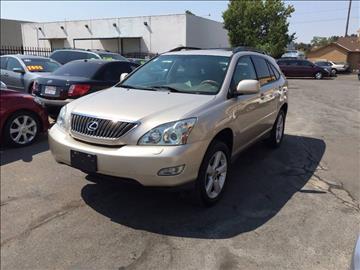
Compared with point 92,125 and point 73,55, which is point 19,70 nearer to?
point 73,55

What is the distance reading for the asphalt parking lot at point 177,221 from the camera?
329cm

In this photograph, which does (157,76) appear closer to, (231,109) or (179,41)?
(231,109)

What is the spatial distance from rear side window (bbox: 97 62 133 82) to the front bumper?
4.63 m

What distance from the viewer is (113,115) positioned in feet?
12.5

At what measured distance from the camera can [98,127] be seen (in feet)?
12.5

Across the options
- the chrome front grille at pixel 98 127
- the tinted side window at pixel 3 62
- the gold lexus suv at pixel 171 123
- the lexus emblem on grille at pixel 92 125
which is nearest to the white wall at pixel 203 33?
the tinted side window at pixel 3 62

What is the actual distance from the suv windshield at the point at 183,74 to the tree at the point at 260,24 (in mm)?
33684

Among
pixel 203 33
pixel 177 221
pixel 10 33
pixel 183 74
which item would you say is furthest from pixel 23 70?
pixel 10 33

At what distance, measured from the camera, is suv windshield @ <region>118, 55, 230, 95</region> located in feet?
15.3

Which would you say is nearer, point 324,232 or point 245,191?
point 324,232

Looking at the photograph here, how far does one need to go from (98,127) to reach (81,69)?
15.7 ft

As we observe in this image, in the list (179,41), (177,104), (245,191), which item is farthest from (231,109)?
(179,41)

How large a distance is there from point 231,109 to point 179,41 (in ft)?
109

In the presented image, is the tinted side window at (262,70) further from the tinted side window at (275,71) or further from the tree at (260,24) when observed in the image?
the tree at (260,24)
